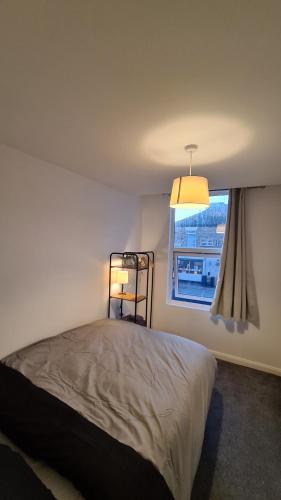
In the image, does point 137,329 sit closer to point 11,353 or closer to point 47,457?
point 11,353

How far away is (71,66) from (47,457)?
5.46 ft

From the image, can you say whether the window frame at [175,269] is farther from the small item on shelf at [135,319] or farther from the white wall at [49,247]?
the white wall at [49,247]

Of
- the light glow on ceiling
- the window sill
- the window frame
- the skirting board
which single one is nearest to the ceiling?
the light glow on ceiling

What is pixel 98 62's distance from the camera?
0.91 meters

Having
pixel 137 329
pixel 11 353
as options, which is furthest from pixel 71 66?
pixel 137 329

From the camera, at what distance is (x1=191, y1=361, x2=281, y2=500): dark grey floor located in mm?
1427

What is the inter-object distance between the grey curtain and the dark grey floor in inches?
29.4

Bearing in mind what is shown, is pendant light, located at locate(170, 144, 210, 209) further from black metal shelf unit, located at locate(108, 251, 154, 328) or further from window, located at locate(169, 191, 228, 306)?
window, located at locate(169, 191, 228, 306)

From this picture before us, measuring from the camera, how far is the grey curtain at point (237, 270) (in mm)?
2744

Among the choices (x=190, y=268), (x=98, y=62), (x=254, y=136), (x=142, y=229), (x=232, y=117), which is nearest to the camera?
(x=98, y=62)

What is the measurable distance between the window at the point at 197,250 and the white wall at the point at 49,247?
3.26 ft

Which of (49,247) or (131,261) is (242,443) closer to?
(131,261)

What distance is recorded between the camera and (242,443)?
175 centimetres

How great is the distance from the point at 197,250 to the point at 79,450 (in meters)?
2.62
